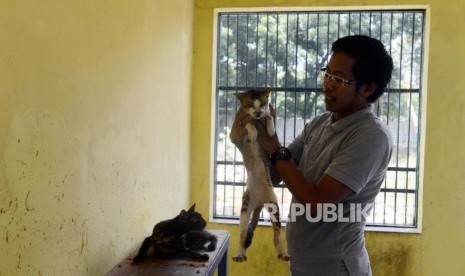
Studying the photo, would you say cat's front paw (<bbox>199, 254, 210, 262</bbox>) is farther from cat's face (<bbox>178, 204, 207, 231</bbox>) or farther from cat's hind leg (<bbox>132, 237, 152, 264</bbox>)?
cat's hind leg (<bbox>132, 237, 152, 264</bbox>)

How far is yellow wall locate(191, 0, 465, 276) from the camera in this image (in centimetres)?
411

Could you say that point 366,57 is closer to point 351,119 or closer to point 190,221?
point 351,119

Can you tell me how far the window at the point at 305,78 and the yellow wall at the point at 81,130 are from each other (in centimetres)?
96

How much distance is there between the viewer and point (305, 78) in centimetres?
443

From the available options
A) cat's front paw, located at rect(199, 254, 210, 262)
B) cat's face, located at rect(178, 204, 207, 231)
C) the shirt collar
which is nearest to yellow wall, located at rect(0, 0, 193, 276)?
→ cat's face, located at rect(178, 204, 207, 231)

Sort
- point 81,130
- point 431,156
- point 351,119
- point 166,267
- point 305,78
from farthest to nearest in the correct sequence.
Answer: point 305,78 < point 431,156 < point 166,267 < point 81,130 < point 351,119

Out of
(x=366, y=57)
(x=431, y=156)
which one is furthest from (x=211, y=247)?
(x=431, y=156)

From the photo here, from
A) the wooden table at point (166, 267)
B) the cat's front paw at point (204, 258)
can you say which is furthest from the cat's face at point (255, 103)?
the cat's front paw at point (204, 258)

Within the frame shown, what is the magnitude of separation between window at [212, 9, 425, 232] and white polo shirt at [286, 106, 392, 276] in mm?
2541

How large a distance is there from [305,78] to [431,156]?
128 centimetres

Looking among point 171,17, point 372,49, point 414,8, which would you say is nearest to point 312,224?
point 372,49

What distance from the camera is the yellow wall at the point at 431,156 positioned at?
13.5 ft

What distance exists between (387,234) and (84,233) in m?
2.83

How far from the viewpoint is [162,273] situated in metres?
2.34
